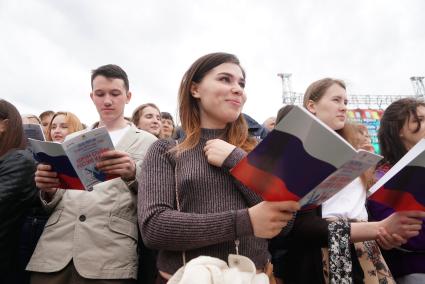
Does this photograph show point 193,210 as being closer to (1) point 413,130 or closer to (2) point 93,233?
(2) point 93,233

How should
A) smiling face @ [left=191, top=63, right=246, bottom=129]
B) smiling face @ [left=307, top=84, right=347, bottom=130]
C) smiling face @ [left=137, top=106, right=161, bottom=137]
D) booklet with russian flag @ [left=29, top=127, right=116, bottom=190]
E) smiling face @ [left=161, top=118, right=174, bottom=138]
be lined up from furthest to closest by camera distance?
smiling face @ [left=161, top=118, right=174, bottom=138]
smiling face @ [left=137, top=106, right=161, bottom=137]
smiling face @ [left=307, top=84, right=347, bottom=130]
smiling face @ [left=191, top=63, right=246, bottom=129]
booklet with russian flag @ [left=29, top=127, right=116, bottom=190]

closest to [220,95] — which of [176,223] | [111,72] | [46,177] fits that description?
[176,223]

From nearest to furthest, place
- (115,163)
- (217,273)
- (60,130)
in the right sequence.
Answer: (217,273), (115,163), (60,130)

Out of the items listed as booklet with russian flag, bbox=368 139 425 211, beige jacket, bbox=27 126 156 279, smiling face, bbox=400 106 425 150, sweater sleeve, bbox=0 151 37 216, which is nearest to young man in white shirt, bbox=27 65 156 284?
beige jacket, bbox=27 126 156 279

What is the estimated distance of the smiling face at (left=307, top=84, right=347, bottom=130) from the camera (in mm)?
2359

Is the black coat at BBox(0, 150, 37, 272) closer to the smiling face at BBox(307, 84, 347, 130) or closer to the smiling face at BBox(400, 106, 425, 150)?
the smiling face at BBox(307, 84, 347, 130)

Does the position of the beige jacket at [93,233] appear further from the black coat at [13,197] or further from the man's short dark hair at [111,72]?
the man's short dark hair at [111,72]

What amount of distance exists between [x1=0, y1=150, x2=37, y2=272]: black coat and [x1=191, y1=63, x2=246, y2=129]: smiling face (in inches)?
42.9

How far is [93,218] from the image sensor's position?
73.5 inches

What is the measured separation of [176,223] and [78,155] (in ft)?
2.00

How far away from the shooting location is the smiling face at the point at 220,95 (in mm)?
1628

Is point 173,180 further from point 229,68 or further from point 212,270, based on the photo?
point 229,68

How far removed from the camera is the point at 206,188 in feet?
4.64

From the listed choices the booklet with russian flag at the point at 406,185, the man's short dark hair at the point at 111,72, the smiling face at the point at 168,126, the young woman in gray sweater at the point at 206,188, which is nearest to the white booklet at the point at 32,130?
the man's short dark hair at the point at 111,72
